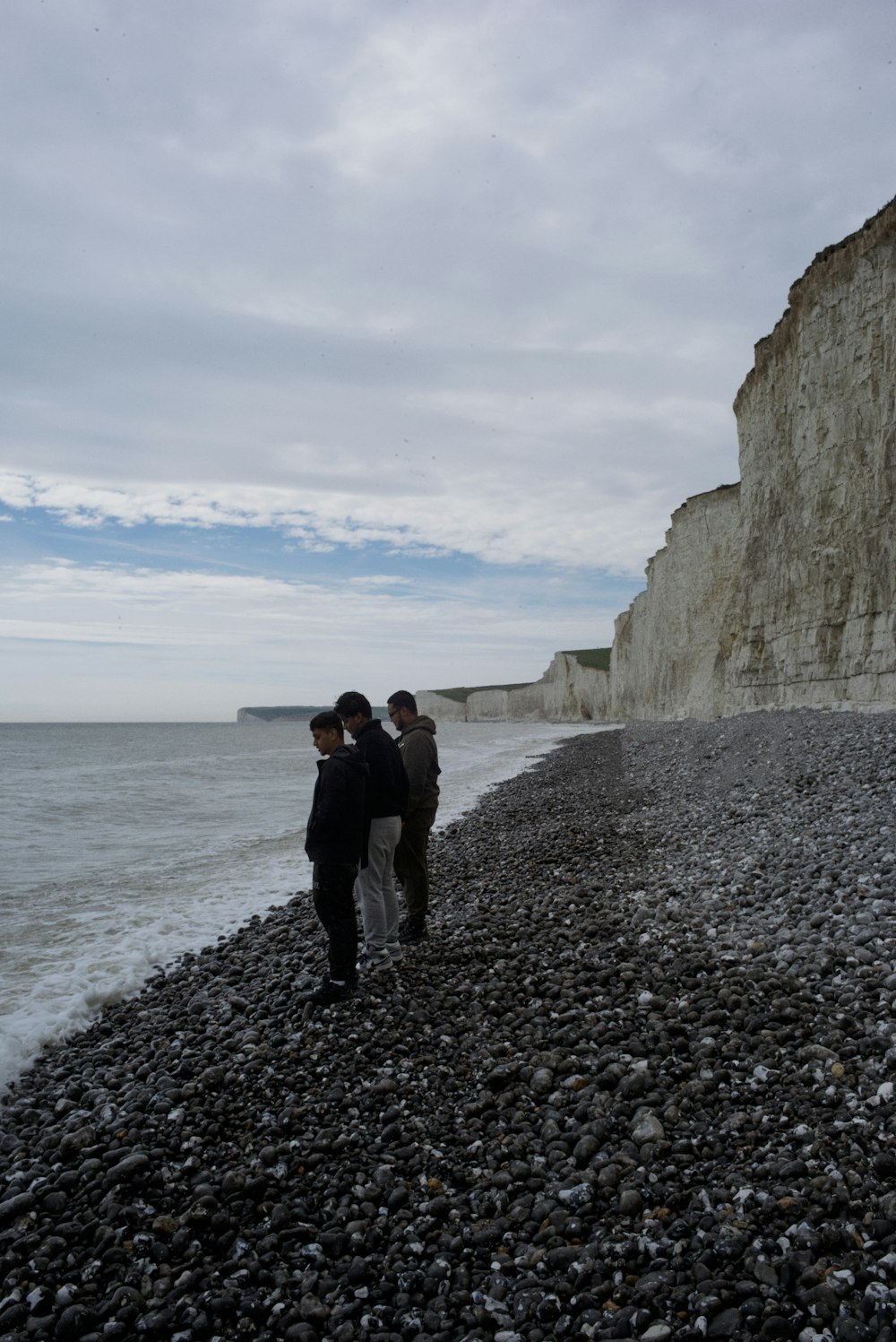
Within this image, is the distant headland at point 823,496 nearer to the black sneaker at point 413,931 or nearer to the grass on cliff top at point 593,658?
the black sneaker at point 413,931

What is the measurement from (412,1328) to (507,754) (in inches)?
1600

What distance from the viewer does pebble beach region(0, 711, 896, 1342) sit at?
3.08 m

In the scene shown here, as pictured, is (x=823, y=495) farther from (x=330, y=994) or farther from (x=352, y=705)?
(x=330, y=994)

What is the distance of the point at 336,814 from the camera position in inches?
247

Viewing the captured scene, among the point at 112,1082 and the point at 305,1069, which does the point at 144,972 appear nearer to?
the point at 112,1082

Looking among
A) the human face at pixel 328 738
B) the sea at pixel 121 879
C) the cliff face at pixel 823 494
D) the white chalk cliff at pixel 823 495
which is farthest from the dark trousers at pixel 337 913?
the white chalk cliff at pixel 823 495

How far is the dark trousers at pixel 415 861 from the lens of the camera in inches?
298

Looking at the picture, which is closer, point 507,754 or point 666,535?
point 507,754

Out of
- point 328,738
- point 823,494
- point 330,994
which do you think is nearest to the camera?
point 330,994

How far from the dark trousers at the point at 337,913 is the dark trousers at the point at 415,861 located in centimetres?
129

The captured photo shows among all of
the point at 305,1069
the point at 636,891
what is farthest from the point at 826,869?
the point at 305,1069

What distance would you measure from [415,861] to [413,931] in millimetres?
716

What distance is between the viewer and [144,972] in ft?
27.1

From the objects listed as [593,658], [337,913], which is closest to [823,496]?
[337,913]
